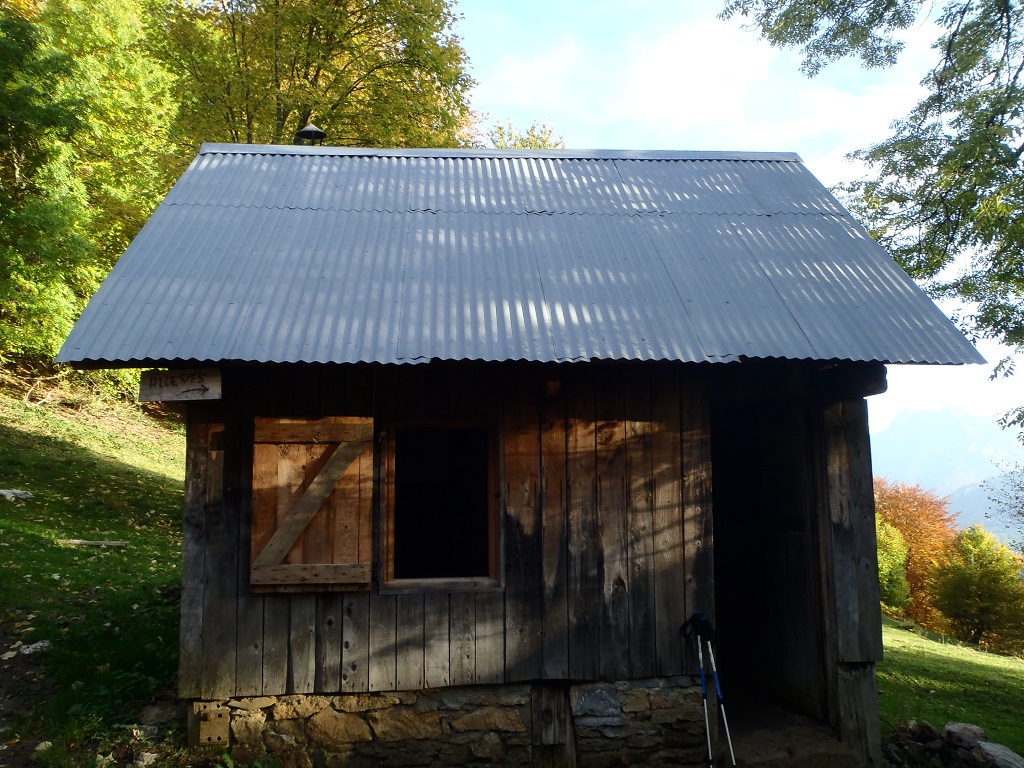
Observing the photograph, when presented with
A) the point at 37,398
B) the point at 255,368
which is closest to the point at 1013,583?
the point at 255,368

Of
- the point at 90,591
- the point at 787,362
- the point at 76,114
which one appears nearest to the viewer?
the point at 787,362

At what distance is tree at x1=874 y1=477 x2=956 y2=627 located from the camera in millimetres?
27062

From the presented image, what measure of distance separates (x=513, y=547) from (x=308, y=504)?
4.74ft

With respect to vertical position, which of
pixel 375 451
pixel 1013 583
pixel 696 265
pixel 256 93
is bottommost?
pixel 1013 583

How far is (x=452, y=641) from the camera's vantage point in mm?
4922

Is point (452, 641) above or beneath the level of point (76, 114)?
beneath

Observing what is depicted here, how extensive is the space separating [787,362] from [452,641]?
317cm

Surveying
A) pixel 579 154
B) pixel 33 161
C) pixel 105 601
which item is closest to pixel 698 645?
pixel 579 154

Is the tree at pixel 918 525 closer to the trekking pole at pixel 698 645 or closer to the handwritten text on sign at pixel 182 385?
the trekking pole at pixel 698 645

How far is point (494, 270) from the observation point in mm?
5645

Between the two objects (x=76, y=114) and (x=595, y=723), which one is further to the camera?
(x=76, y=114)

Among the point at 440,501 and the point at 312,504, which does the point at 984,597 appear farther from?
the point at 312,504

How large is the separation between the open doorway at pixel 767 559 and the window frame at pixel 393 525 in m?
2.45

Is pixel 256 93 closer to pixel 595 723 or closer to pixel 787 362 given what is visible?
pixel 787 362
